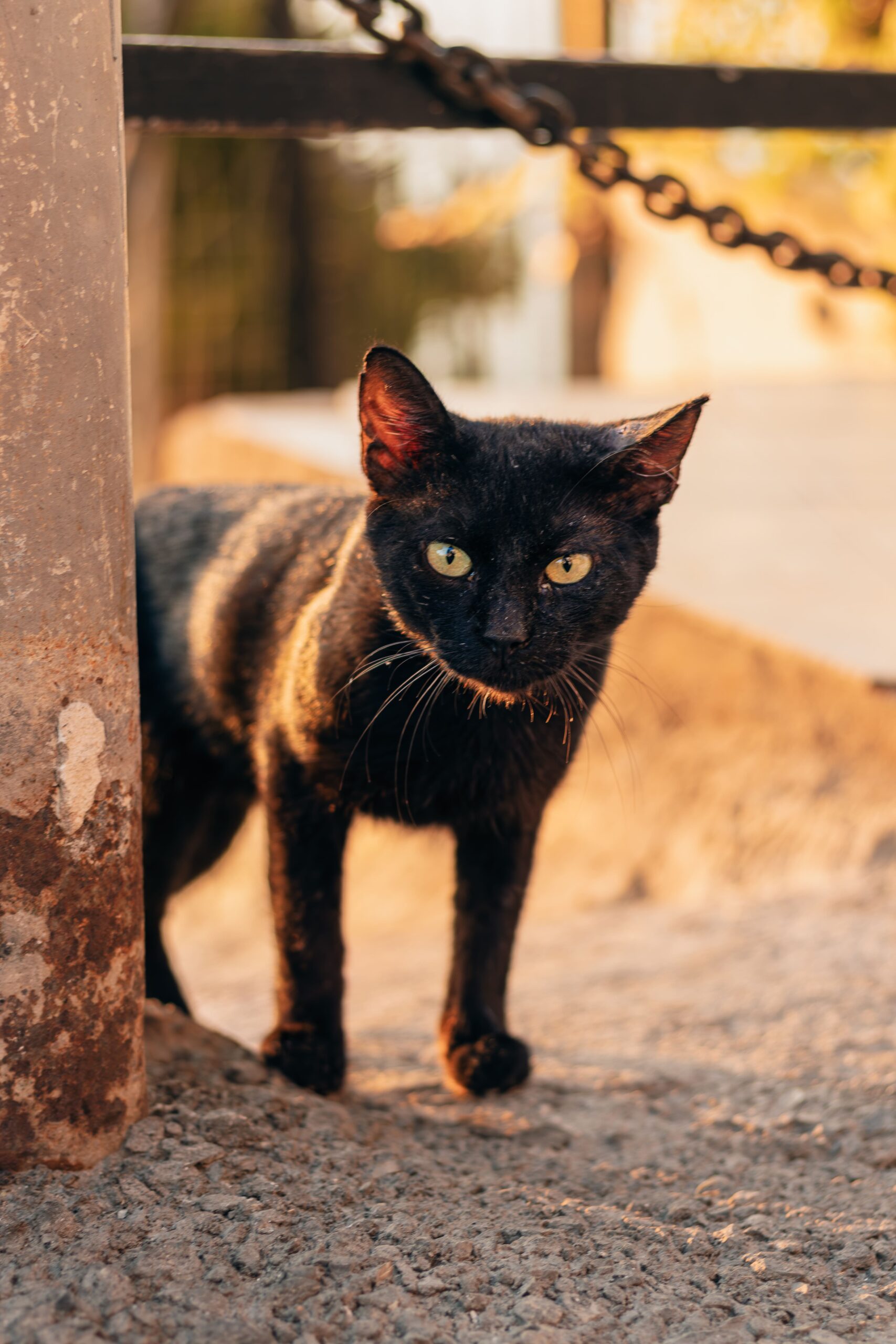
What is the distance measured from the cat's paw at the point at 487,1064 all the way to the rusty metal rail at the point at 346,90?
1532 mm

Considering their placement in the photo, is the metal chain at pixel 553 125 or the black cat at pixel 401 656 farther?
the metal chain at pixel 553 125

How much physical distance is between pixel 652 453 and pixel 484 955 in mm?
834

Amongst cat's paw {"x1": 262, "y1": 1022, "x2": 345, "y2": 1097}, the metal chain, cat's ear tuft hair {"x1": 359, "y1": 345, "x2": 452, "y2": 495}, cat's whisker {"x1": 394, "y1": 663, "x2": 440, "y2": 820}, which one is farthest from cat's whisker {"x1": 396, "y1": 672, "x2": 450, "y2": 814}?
the metal chain

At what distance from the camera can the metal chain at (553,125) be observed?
80.0 inches

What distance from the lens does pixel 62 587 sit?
1.36 m

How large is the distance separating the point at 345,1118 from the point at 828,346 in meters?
6.72

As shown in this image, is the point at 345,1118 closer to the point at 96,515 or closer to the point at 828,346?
the point at 96,515

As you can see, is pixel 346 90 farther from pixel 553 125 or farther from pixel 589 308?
pixel 589 308

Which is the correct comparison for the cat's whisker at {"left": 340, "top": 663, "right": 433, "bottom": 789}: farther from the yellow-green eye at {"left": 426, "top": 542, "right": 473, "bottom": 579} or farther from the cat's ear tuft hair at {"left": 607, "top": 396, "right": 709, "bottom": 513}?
the cat's ear tuft hair at {"left": 607, "top": 396, "right": 709, "bottom": 513}

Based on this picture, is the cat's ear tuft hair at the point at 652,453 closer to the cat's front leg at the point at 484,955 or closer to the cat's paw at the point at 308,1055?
the cat's front leg at the point at 484,955

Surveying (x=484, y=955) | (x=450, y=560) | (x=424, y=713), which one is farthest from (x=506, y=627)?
(x=484, y=955)

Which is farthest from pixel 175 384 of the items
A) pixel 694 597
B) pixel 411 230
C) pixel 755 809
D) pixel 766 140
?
pixel 755 809

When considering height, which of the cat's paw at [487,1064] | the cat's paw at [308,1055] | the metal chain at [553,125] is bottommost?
the cat's paw at [487,1064]

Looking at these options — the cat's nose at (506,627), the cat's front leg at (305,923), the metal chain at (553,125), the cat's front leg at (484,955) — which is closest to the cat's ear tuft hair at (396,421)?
the cat's nose at (506,627)
